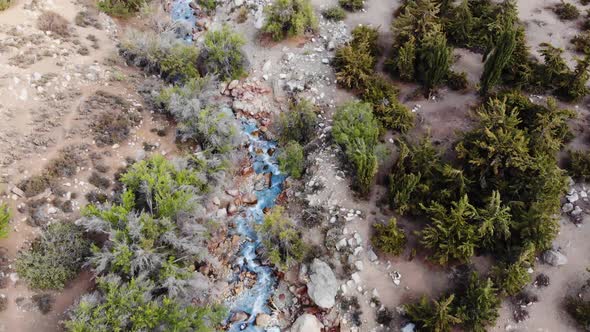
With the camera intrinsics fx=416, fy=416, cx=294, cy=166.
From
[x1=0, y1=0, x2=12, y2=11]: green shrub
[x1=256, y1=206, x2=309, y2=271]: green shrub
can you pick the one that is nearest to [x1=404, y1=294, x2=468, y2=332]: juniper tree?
[x1=256, y1=206, x2=309, y2=271]: green shrub

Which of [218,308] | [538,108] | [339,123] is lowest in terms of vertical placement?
[218,308]

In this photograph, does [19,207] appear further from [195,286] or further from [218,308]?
[218,308]

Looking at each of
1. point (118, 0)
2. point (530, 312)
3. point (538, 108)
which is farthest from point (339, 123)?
point (118, 0)

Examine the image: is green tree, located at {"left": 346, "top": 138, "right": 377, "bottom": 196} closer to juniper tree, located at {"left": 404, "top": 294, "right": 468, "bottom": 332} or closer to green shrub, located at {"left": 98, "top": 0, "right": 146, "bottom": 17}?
juniper tree, located at {"left": 404, "top": 294, "right": 468, "bottom": 332}

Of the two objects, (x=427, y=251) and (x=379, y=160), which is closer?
(x=427, y=251)

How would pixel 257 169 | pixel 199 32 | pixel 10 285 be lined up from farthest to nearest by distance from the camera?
pixel 199 32 < pixel 257 169 < pixel 10 285

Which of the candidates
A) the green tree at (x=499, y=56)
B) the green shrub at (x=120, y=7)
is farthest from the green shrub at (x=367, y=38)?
the green shrub at (x=120, y=7)
